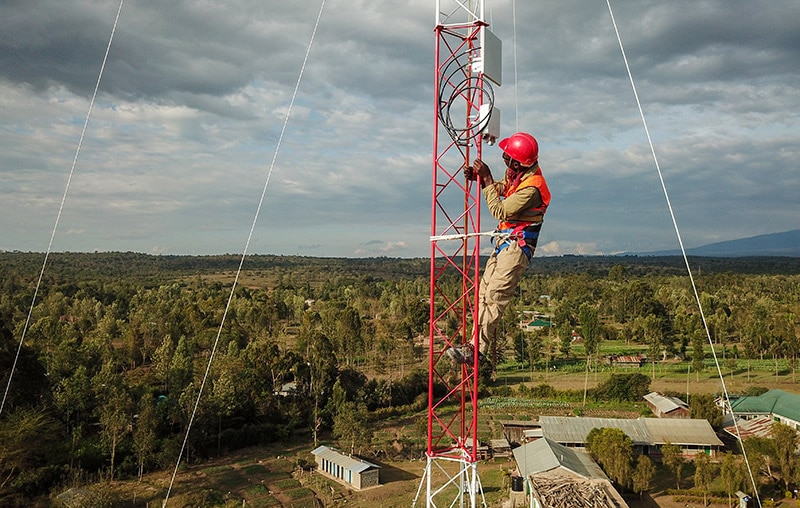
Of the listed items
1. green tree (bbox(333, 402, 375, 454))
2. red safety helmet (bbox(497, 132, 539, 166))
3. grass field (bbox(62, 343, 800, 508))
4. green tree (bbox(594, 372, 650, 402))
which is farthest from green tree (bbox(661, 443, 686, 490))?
red safety helmet (bbox(497, 132, 539, 166))

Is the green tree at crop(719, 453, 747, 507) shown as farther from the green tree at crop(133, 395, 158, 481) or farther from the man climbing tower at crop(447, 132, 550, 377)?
the green tree at crop(133, 395, 158, 481)

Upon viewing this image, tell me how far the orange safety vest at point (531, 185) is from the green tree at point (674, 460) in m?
16.9

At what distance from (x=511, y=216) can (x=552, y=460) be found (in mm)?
14014

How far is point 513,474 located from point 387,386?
11256mm

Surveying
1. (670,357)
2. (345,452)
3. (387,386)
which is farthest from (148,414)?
(670,357)

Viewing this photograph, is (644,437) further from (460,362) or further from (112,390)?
(112,390)

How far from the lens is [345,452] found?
22.3 metres

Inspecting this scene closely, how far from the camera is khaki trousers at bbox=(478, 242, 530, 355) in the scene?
6035 mm

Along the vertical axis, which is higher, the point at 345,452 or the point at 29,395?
the point at 29,395

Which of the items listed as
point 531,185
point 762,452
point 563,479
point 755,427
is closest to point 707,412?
point 755,427

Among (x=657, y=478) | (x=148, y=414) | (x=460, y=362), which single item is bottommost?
(x=657, y=478)

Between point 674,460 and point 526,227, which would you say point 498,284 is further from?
point 674,460

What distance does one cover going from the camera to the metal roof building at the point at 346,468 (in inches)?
760

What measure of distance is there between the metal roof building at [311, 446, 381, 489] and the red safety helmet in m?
16.1
